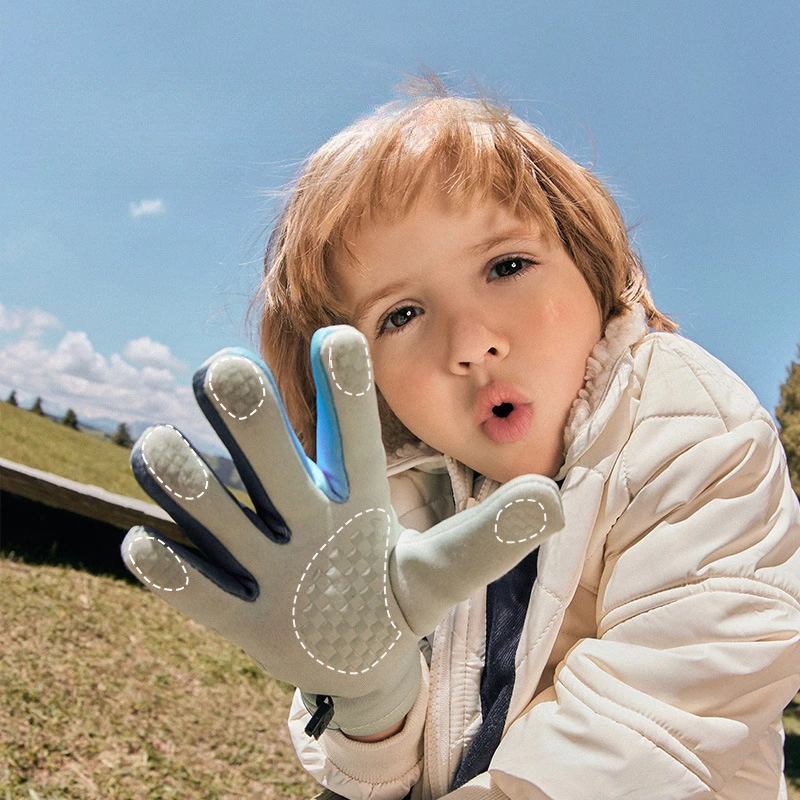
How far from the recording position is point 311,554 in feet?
1.97

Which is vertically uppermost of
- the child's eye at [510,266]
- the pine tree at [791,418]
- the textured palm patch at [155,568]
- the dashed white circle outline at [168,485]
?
the child's eye at [510,266]

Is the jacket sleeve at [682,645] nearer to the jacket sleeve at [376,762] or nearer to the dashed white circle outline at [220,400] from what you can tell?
the jacket sleeve at [376,762]

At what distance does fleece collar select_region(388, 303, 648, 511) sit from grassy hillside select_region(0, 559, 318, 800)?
1449 mm

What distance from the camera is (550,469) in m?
0.84

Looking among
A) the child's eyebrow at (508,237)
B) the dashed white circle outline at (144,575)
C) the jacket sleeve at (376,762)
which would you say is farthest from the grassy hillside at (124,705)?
the child's eyebrow at (508,237)

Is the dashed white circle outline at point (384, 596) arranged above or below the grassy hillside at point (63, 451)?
above

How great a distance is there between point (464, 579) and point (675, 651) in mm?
207

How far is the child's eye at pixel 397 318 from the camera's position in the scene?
2.78 ft

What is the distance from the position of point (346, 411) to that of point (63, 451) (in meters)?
4.81

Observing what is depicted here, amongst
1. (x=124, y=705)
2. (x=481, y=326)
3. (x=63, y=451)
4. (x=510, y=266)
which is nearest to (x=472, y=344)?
(x=481, y=326)

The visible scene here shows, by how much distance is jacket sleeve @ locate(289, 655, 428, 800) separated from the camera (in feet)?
2.66

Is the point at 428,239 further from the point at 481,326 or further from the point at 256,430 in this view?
the point at 256,430

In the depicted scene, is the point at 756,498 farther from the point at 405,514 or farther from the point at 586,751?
the point at 405,514

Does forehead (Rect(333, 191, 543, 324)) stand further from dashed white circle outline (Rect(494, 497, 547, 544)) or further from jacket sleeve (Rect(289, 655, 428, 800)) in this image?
jacket sleeve (Rect(289, 655, 428, 800))
